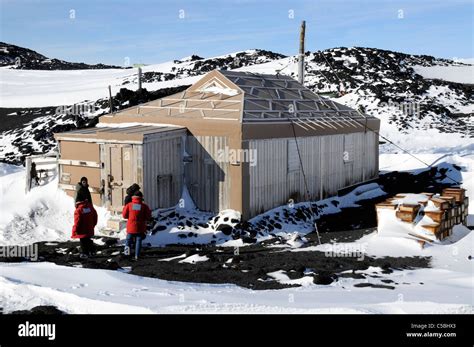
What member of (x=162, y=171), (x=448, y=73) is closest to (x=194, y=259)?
(x=162, y=171)

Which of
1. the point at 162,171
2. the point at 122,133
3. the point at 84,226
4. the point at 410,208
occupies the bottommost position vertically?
the point at 84,226

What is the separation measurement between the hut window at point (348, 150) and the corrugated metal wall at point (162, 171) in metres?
6.74

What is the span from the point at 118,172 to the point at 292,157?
207 inches

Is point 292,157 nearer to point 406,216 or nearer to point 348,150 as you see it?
point 348,150

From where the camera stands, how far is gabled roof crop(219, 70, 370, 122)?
16.5 metres

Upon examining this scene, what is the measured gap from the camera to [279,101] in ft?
59.0

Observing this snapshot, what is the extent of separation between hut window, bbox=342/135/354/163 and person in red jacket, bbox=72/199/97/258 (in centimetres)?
1016

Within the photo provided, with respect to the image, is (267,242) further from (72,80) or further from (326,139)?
(72,80)

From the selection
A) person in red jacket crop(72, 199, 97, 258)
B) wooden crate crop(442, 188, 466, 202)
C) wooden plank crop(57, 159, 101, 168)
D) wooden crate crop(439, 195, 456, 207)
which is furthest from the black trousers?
wooden crate crop(442, 188, 466, 202)

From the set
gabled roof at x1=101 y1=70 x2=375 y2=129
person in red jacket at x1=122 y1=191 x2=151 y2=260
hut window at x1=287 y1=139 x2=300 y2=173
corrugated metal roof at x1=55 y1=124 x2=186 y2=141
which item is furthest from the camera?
hut window at x1=287 y1=139 x2=300 y2=173

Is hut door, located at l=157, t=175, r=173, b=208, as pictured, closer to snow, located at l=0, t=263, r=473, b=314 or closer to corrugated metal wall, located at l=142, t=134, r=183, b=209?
corrugated metal wall, located at l=142, t=134, r=183, b=209

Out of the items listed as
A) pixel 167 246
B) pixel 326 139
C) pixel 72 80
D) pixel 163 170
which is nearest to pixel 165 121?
pixel 163 170

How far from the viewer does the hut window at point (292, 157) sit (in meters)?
16.7

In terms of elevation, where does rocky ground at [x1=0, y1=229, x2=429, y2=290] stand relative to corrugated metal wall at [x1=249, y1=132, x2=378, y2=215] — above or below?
below
